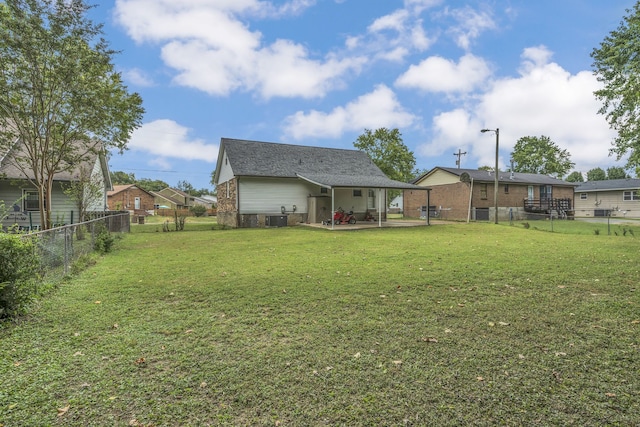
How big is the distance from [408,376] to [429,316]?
1607mm

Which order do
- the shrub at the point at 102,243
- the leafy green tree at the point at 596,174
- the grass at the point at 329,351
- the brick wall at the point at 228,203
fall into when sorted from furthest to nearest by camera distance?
the leafy green tree at the point at 596,174
the brick wall at the point at 228,203
the shrub at the point at 102,243
the grass at the point at 329,351

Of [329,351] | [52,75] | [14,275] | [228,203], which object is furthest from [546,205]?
[14,275]

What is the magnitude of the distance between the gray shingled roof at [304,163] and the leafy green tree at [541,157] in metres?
37.0

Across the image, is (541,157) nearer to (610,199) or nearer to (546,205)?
(610,199)

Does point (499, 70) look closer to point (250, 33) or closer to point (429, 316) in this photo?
point (250, 33)

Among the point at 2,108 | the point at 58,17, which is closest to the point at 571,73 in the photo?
the point at 58,17

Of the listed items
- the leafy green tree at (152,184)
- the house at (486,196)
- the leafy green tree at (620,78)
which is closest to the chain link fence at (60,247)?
the leafy green tree at (620,78)

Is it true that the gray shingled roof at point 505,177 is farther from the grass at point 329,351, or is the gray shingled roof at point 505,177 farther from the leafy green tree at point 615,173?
the leafy green tree at point 615,173

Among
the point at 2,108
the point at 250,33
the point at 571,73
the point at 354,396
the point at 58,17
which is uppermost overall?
the point at 250,33

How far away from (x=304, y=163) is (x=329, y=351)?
2169 cm

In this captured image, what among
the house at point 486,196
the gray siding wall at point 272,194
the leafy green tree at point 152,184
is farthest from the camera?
the leafy green tree at point 152,184

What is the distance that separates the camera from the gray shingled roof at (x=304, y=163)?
20.9 meters

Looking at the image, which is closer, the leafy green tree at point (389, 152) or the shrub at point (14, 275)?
the shrub at point (14, 275)

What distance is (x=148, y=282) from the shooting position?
6.25 m
